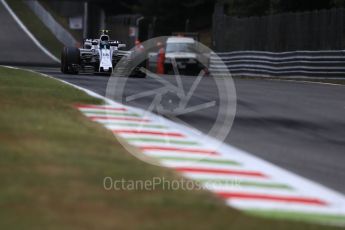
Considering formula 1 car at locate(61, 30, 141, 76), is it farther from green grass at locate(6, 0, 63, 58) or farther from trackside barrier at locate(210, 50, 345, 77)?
green grass at locate(6, 0, 63, 58)

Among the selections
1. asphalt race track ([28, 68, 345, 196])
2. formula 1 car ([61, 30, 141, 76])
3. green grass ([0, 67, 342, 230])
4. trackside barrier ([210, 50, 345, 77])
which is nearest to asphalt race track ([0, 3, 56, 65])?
trackside barrier ([210, 50, 345, 77])

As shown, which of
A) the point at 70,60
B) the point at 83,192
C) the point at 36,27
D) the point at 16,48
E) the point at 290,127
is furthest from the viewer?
the point at 36,27

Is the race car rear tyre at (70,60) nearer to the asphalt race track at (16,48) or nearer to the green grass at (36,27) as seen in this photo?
the asphalt race track at (16,48)

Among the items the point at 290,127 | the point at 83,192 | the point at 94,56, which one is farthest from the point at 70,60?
the point at 83,192

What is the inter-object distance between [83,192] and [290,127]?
22.2 feet

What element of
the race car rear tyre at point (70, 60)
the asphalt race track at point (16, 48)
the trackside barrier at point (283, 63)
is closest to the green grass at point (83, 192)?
the race car rear tyre at point (70, 60)

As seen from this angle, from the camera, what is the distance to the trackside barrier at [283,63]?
27.7 metres

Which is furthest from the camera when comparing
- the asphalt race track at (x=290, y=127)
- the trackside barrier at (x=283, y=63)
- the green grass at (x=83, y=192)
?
the trackside barrier at (x=283, y=63)

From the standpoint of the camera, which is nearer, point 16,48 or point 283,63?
point 283,63

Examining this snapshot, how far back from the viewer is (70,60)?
80.3 feet

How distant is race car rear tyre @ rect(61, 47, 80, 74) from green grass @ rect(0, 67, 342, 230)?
47.0ft

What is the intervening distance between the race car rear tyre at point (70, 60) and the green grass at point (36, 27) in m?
24.0

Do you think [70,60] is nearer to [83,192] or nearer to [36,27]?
[83,192]

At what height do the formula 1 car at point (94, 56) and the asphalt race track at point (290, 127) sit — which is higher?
the formula 1 car at point (94, 56)
